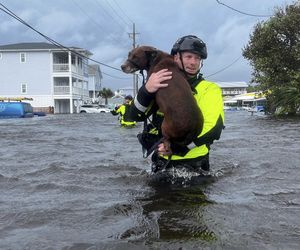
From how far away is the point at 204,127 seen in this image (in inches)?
180

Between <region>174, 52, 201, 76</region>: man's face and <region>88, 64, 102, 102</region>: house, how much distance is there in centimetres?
8882

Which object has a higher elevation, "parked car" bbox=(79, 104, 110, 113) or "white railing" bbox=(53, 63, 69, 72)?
"white railing" bbox=(53, 63, 69, 72)

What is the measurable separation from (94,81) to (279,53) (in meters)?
66.5

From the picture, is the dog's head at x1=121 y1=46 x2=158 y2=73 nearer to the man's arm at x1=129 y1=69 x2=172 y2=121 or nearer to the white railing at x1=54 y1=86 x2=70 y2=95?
the man's arm at x1=129 y1=69 x2=172 y2=121

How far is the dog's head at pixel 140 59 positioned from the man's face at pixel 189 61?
0.85 ft

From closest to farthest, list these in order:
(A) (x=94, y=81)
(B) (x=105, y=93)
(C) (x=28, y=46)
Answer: (C) (x=28, y=46) < (A) (x=94, y=81) < (B) (x=105, y=93)

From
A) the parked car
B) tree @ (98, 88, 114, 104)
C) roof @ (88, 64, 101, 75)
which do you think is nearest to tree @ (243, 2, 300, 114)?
the parked car

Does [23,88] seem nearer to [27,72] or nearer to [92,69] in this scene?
[27,72]

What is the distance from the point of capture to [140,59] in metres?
4.72

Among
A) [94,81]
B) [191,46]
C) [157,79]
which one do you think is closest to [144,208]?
[157,79]

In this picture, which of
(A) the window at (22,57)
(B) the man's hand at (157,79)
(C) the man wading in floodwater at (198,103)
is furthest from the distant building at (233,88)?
(B) the man's hand at (157,79)

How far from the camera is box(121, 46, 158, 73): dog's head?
4680mm


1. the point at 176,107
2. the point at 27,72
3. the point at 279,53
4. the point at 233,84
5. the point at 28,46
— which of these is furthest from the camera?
the point at 233,84

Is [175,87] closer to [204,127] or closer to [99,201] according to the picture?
[204,127]
